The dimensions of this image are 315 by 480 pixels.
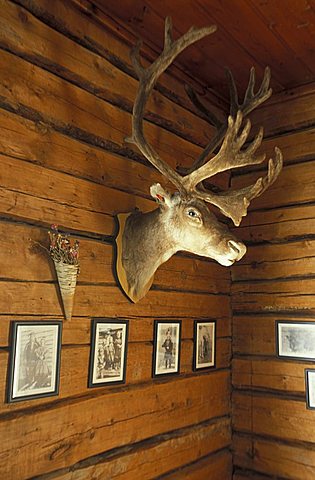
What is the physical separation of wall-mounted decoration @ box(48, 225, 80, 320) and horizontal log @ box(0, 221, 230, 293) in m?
0.04

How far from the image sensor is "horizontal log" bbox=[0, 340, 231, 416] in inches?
70.5

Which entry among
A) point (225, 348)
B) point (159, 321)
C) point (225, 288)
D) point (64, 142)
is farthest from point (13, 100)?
point (225, 348)

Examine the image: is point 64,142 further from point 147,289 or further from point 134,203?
point 147,289

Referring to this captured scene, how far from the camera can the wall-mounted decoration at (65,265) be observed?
6.51 feet

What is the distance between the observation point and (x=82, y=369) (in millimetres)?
2107

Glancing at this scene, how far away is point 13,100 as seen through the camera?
1945 mm

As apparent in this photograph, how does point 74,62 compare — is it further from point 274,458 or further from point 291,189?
point 274,458

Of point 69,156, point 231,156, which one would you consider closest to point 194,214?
point 231,156

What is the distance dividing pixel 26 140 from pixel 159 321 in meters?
1.31

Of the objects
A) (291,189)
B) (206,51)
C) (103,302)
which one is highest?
(206,51)

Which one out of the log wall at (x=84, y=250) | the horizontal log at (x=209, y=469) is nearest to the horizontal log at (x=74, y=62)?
the log wall at (x=84, y=250)

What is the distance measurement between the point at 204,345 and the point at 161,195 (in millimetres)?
1309

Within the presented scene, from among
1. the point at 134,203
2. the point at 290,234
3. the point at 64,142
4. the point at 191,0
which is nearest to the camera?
the point at 64,142

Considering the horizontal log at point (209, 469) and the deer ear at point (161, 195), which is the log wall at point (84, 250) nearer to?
the horizontal log at point (209, 469)
